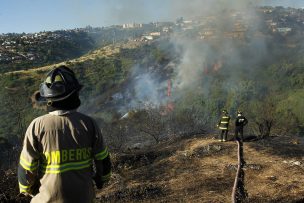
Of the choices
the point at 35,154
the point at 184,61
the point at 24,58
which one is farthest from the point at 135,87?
the point at 35,154

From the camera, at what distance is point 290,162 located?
12305 millimetres

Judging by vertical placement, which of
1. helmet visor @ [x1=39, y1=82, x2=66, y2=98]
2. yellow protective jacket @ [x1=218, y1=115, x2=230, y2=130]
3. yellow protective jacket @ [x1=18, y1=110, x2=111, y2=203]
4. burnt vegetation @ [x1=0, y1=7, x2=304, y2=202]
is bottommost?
burnt vegetation @ [x1=0, y1=7, x2=304, y2=202]

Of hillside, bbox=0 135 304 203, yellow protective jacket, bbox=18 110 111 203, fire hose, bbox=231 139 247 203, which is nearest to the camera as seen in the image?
yellow protective jacket, bbox=18 110 111 203

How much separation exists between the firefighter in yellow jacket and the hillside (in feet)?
20.7

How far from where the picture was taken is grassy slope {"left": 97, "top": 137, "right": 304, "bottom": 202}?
9820 mm

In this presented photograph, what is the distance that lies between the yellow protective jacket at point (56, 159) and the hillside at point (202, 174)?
20.6 ft

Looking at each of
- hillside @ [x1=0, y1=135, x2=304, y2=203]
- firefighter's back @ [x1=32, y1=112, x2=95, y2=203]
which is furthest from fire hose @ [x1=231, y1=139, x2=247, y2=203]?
firefighter's back @ [x1=32, y1=112, x2=95, y2=203]

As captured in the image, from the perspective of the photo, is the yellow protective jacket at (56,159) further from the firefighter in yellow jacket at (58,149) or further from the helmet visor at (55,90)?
the helmet visor at (55,90)

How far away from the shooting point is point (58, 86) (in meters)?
2.83

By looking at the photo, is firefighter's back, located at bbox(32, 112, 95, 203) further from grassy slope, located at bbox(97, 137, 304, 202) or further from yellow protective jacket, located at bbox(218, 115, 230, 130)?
yellow protective jacket, located at bbox(218, 115, 230, 130)

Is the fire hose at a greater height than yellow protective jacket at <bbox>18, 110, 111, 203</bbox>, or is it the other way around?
yellow protective jacket at <bbox>18, 110, 111, 203</bbox>

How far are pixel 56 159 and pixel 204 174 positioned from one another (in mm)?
9262

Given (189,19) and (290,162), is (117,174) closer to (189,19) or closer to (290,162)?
(290,162)

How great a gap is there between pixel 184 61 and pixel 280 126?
162 ft
